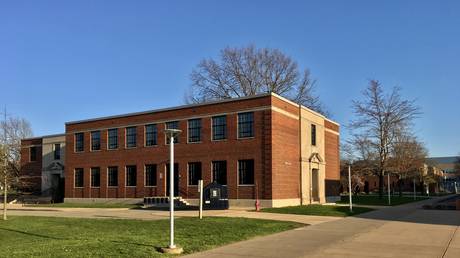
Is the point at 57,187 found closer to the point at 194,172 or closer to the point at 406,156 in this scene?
the point at 194,172

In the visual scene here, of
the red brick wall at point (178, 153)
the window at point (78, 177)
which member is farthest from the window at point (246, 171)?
the window at point (78, 177)

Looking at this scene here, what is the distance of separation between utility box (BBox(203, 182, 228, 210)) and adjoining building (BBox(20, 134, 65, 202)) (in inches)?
1120

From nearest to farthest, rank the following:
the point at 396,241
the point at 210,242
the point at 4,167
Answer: the point at 210,242 < the point at 396,241 < the point at 4,167

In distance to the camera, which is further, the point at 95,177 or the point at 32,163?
the point at 32,163

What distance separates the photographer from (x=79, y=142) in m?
51.9

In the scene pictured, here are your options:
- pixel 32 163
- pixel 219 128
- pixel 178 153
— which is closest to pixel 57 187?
pixel 32 163

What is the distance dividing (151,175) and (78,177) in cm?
1098

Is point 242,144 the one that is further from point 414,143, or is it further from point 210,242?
point 414,143

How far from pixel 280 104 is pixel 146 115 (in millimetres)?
13270

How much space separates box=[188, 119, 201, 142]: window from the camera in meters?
41.6

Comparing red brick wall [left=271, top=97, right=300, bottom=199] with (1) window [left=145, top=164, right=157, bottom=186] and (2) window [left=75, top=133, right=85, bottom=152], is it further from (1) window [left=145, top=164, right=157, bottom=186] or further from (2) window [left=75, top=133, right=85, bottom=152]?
(2) window [left=75, top=133, right=85, bottom=152]

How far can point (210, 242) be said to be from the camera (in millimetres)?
15445

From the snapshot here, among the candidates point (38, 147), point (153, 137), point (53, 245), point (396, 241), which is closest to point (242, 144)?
point (153, 137)

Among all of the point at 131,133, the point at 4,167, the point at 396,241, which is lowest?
the point at 396,241
